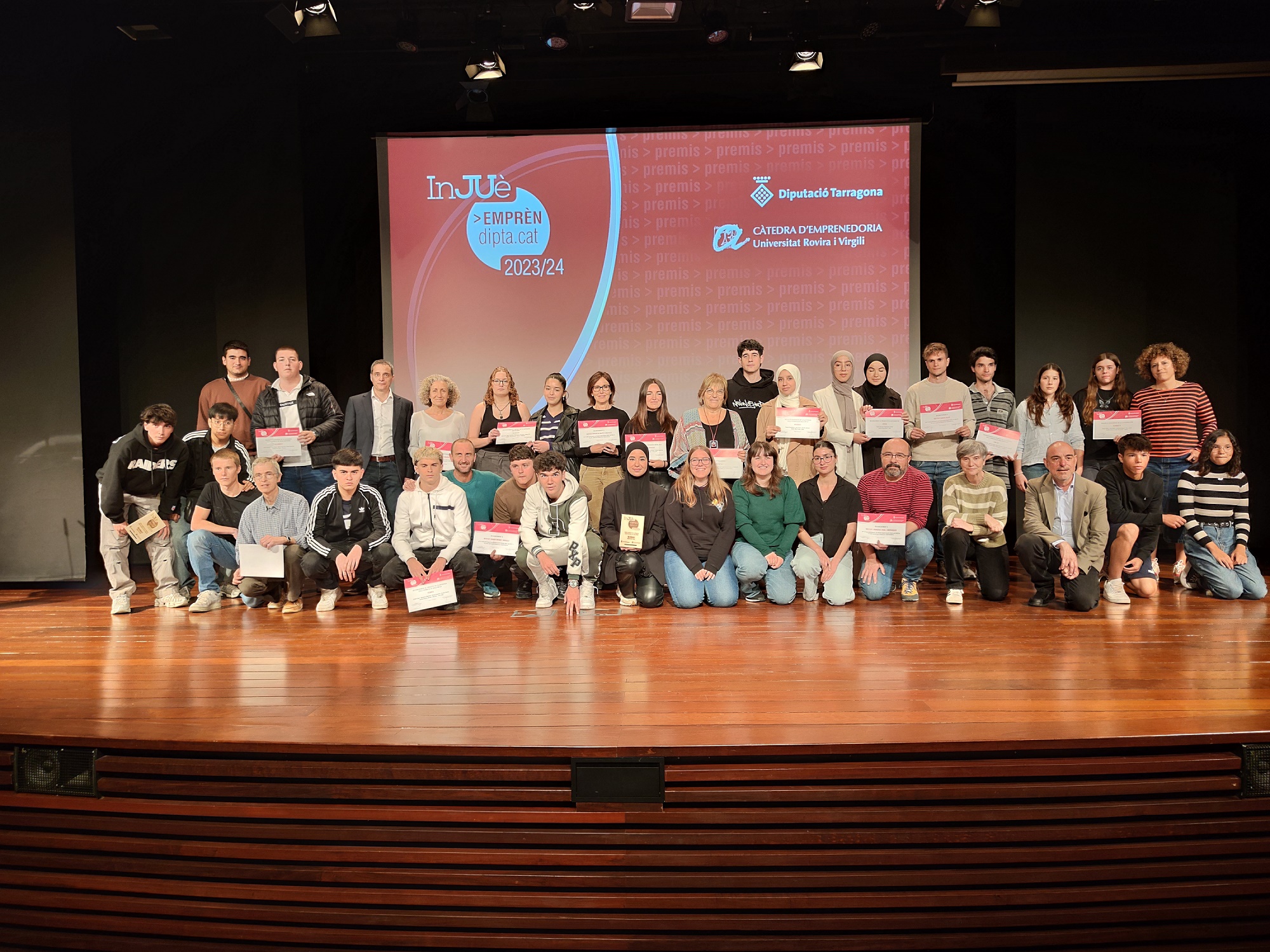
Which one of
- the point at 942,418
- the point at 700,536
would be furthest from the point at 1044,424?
the point at 700,536

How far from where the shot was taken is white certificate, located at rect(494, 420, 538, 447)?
5863 mm

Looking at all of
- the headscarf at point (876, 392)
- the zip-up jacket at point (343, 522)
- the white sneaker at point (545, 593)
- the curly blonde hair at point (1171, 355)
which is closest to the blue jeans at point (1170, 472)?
the curly blonde hair at point (1171, 355)

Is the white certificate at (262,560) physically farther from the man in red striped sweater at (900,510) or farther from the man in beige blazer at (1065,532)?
the man in beige blazer at (1065,532)

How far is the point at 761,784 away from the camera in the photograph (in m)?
2.74

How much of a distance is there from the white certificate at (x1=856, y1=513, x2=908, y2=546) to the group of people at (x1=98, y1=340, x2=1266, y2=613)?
1cm

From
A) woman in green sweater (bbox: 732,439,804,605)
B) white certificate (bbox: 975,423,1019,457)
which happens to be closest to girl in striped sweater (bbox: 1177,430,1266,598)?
white certificate (bbox: 975,423,1019,457)

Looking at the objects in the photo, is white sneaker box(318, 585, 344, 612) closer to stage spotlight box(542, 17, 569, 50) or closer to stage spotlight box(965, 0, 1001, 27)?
stage spotlight box(542, 17, 569, 50)

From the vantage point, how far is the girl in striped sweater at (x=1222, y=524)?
521 cm

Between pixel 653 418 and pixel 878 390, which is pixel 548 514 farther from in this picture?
pixel 878 390

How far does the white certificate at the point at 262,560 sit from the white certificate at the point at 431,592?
0.90 metres

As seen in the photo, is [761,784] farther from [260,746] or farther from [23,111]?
[23,111]

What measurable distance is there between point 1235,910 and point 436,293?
21.8 ft

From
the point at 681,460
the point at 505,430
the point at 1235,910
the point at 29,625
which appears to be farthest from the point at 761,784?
the point at 29,625

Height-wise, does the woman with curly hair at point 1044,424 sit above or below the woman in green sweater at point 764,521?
above
